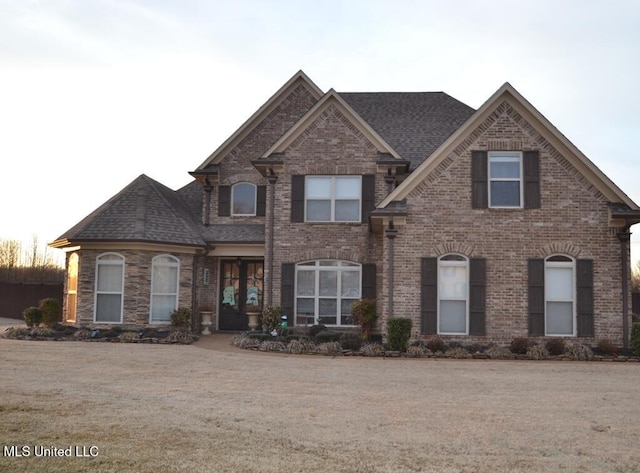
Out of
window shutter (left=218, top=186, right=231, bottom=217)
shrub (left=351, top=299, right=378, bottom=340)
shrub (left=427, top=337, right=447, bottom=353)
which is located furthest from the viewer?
window shutter (left=218, top=186, right=231, bottom=217)

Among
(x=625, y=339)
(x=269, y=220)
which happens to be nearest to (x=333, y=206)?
(x=269, y=220)

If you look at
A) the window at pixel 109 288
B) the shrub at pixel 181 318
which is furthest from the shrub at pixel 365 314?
the window at pixel 109 288

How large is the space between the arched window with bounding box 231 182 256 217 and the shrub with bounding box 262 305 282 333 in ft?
13.6

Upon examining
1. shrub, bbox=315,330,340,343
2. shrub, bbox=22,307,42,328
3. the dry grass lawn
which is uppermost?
shrub, bbox=22,307,42,328

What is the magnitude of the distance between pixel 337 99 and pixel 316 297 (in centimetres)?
596

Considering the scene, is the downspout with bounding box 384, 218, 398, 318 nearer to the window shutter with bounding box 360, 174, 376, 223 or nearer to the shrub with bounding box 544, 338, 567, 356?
the window shutter with bounding box 360, 174, 376, 223

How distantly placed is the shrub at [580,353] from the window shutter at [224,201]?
38.4ft

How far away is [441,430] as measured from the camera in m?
8.16

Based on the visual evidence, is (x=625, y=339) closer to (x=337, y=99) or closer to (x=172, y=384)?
(x=337, y=99)

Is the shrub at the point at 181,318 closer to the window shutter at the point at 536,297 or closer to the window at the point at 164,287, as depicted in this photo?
the window at the point at 164,287

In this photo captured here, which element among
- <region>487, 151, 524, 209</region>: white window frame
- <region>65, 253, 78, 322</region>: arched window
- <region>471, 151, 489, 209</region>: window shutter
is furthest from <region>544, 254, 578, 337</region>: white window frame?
<region>65, 253, 78, 322</region>: arched window

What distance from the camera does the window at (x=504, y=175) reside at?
18281 millimetres

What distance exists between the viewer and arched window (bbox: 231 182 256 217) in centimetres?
2314

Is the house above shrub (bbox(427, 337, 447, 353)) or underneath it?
above
